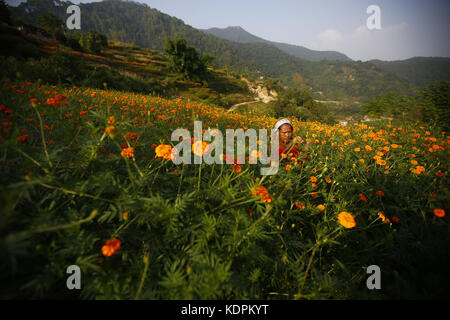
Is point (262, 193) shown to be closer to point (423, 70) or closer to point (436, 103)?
point (436, 103)

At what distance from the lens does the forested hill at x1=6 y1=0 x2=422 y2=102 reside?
111 metres

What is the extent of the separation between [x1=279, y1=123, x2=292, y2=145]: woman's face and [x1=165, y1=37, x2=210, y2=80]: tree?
30.3 metres

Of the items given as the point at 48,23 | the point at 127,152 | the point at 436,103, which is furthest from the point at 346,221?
the point at 48,23

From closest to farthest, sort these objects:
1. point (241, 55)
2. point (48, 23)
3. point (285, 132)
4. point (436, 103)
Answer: point (285, 132) → point (436, 103) → point (48, 23) → point (241, 55)

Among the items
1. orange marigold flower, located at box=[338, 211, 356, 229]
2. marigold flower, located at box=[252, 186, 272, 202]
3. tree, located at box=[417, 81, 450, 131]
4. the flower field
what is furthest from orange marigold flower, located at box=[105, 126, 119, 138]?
tree, located at box=[417, 81, 450, 131]

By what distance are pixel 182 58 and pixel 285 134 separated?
31.6 metres

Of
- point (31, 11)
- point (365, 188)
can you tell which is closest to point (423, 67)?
point (365, 188)

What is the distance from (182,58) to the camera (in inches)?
1144

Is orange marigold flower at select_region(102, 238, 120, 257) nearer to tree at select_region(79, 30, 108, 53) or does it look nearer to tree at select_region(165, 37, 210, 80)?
tree at select_region(165, 37, 210, 80)

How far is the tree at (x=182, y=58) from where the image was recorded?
96.4ft

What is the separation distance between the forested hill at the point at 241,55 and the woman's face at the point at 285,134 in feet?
346

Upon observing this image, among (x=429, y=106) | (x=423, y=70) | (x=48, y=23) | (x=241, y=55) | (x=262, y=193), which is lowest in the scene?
(x=262, y=193)
